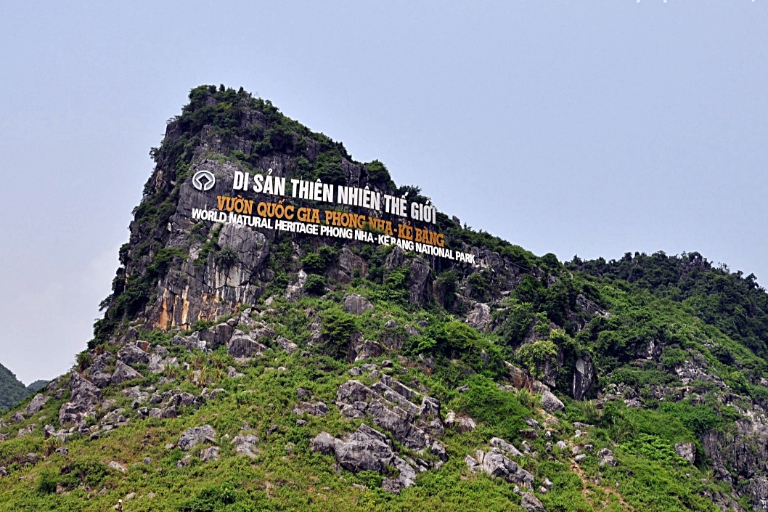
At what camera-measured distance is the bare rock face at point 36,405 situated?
6262 cm

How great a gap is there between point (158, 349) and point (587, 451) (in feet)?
103

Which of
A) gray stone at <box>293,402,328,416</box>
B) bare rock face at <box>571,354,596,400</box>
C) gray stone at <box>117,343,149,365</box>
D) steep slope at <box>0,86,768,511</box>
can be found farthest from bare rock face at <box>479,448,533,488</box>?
gray stone at <box>117,343,149,365</box>

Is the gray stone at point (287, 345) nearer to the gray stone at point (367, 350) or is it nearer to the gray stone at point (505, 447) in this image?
the gray stone at point (367, 350)

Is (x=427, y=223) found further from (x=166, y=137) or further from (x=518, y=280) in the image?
(x=166, y=137)

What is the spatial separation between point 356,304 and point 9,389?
66.4 meters

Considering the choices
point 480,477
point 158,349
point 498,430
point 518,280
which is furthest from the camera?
point 518,280

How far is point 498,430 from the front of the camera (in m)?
60.2

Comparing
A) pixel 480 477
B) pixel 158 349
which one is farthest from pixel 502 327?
pixel 158 349

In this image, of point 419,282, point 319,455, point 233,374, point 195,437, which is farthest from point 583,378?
point 195,437

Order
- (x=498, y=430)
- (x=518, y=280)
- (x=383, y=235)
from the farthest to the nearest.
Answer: (x=518, y=280) < (x=383, y=235) < (x=498, y=430)

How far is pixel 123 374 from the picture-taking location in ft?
207

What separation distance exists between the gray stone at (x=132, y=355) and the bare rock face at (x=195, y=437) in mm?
11383

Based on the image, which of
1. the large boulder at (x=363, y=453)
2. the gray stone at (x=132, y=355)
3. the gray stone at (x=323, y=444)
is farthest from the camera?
the gray stone at (x=132, y=355)

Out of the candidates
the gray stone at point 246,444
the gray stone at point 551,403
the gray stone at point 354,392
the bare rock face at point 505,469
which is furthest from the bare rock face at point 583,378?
the gray stone at point 246,444
